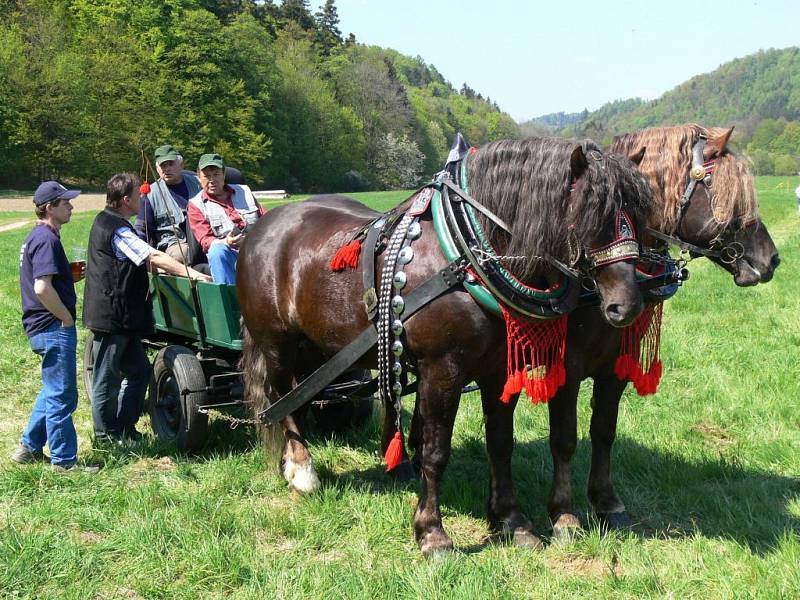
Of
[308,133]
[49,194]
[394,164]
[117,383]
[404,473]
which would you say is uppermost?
[308,133]

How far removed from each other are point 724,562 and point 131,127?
46.1 meters

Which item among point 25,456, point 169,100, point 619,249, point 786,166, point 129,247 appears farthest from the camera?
point 786,166

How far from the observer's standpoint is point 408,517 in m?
3.81

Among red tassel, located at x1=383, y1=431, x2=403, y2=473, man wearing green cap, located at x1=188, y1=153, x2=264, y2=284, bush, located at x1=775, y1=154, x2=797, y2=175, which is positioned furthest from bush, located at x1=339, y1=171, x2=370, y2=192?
red tassel, located at x1=383, y1=431, x2=403, y2=473

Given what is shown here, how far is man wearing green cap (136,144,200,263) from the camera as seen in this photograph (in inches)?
215

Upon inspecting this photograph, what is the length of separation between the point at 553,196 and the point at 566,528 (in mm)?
1667

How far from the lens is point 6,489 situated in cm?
400

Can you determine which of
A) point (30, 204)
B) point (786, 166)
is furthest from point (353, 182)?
point (786, 166)

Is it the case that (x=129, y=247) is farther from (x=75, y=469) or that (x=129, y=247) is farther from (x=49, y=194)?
(x=75, y=469)

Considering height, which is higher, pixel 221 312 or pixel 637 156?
pixel 637 156

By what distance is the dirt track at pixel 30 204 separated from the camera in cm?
3016

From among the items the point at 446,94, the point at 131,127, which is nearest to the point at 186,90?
the point at 131,127

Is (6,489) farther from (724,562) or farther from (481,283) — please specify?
(724,562)

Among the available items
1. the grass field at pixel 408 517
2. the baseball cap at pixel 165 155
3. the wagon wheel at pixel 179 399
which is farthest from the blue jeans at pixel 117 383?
the baseball cap at pixel 165 155
